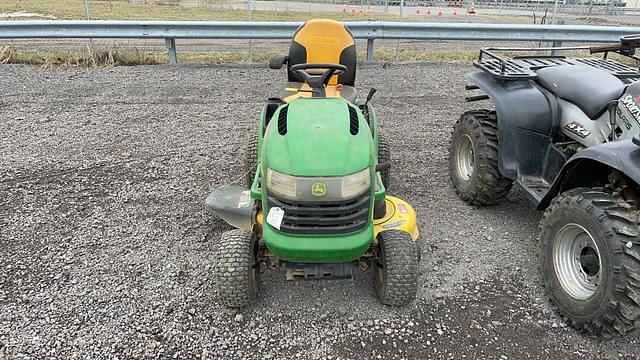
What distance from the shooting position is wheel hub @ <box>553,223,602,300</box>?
9.27ft

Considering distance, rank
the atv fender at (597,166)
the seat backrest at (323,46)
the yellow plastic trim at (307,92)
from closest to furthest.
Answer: the atv fender at (597,166), the yellow plastic trim at (307,92), the seat backrest at (323,46)

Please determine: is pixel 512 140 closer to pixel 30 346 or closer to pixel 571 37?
pixel 30 346

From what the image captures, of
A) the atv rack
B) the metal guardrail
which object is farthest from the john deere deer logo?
the metal guardrail

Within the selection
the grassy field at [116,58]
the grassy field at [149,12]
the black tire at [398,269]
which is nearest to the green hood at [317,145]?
the black tire at [398,269]

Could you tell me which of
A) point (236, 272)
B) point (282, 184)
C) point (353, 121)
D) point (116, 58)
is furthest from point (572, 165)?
point (116, 58)

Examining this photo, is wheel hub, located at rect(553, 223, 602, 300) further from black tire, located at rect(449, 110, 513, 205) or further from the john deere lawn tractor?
black tire, located at rect(449, 110, 513, 205)

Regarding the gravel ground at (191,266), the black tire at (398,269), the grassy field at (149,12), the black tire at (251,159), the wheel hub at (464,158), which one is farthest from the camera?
the grassy field at (149,12)

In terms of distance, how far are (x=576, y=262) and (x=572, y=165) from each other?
21.7 inches

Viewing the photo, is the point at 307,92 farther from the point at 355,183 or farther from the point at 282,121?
the point at 355,183

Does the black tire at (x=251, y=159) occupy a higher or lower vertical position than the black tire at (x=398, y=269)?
higher

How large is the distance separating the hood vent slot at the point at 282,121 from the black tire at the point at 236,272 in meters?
0.64

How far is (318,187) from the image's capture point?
2609mm

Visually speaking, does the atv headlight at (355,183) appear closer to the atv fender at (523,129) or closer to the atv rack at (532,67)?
the atv fender at (523,129)

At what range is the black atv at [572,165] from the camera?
8.35 feet
